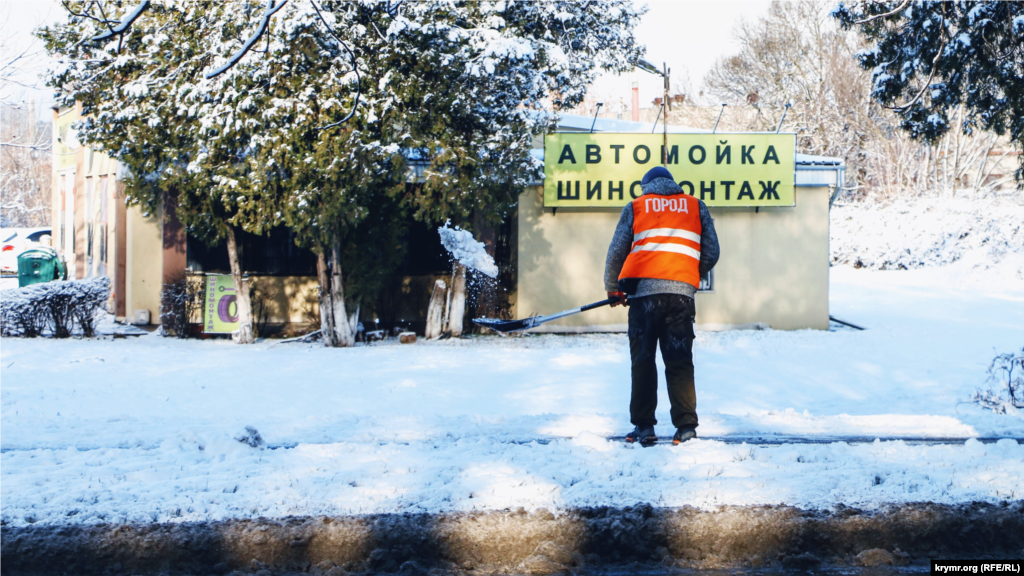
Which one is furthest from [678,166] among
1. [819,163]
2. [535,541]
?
[535,541]

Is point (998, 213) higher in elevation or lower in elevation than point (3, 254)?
higher

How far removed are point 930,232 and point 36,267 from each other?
82.3 ft

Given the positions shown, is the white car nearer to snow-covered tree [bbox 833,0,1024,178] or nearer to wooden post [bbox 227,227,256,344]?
wooden post [bbox 227,227,256,344]

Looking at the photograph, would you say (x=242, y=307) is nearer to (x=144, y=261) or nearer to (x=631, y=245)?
(x=144, y=261)

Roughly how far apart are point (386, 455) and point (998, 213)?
28.0 metres

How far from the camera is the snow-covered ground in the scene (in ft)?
13.5

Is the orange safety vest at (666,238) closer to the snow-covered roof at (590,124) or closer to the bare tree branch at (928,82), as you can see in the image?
the bare tree branch at (928,82)

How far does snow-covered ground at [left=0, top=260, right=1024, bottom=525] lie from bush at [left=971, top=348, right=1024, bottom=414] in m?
0.21

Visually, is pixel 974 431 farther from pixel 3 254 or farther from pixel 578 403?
pixel 3 254

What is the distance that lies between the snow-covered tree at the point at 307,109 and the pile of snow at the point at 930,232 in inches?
783

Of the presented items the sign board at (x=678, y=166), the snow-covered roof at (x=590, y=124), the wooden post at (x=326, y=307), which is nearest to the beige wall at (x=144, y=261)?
the wooden post at (x=326, y=307)

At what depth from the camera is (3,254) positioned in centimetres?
2719

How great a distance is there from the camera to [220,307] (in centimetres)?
1326

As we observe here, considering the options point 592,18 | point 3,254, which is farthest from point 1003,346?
point 3,254
